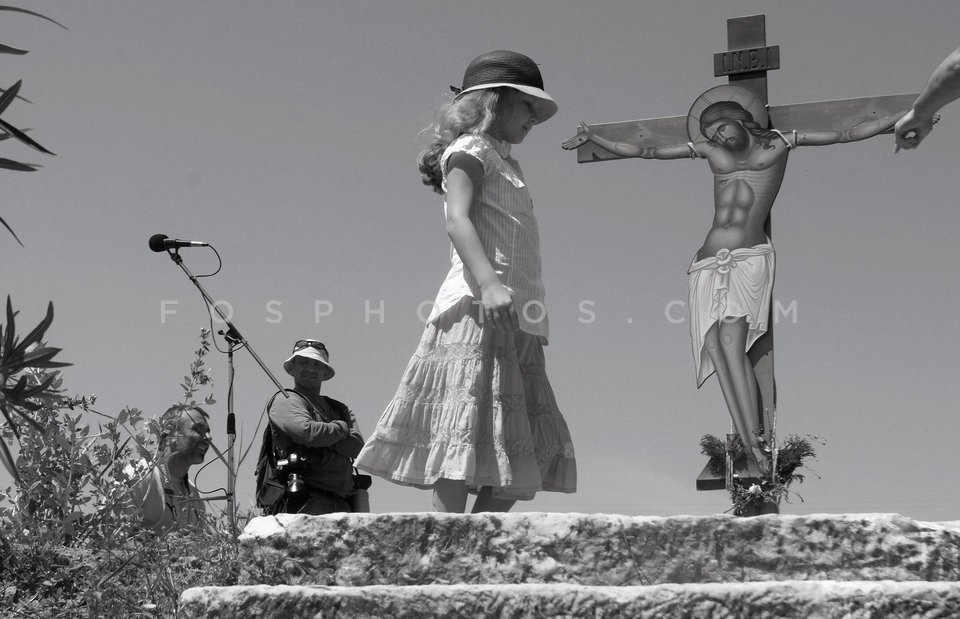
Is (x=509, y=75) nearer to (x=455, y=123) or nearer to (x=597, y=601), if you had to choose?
(x=455, y=123)

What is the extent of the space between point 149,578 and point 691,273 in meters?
5.02

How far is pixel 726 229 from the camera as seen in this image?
7.22m

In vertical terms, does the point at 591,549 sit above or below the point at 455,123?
below

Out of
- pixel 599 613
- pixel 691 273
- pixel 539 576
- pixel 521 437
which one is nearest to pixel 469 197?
pixel 521 437

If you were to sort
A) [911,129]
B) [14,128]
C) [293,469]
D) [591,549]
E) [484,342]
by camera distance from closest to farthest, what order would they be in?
[14,128]
[591,549]
[911,129]
[484,342]
[293,469]

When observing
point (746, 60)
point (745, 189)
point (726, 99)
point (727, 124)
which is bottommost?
point (745, 189)

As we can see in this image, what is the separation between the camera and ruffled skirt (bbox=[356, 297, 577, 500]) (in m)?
3.09

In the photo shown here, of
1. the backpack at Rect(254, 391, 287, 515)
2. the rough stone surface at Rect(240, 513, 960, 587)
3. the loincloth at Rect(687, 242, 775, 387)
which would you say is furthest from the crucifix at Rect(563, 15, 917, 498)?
the rough stone surface at Rect(240, 513, 960, 587)

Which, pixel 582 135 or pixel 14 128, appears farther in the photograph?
pixel 582 135

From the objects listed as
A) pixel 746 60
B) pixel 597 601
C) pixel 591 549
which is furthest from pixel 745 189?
pixel 597 601

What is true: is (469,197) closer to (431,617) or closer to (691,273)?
(431,617)

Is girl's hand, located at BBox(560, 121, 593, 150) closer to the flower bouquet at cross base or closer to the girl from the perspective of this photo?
the flower bouquet at cross base

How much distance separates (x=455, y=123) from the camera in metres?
3.42

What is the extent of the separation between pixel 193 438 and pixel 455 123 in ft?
6.36
